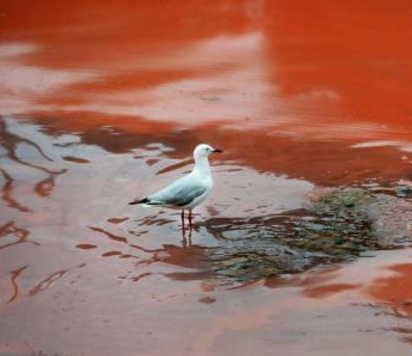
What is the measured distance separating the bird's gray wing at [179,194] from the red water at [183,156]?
25cm

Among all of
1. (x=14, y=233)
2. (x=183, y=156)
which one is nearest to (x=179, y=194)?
(x=14, y=233)

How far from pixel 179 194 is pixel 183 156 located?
164 cm

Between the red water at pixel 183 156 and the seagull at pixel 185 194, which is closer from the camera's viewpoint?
Answer: the red water at pixel 183 156

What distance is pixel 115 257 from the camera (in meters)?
6.29

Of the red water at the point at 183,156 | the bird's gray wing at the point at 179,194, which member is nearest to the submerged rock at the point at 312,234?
the red water at the point at 183,156

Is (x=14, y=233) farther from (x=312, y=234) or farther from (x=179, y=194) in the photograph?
(x=312, y=234)

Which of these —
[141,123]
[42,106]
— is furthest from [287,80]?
[42,106]

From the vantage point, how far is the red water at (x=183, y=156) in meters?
5.31

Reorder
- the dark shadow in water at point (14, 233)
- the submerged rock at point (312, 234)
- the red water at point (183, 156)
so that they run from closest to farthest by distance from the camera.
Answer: the red water at point (183, 156), the submerged rock at point (312, 234), the dark shadow in water at point (14, 233)

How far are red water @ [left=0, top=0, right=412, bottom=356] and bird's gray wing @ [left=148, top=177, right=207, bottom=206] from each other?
253 mm

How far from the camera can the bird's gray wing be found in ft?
22.0

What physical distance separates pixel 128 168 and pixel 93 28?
16.0 ft

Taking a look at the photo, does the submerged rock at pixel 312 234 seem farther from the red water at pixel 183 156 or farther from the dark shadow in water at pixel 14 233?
the dark shadow in water at pixel 14 233

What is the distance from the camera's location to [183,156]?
8344 millimetres
